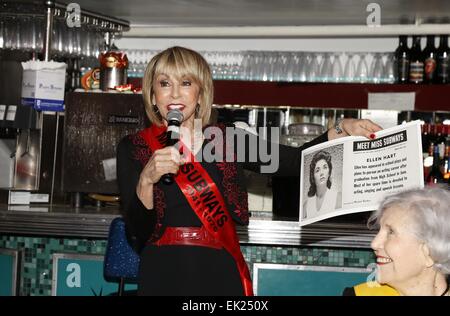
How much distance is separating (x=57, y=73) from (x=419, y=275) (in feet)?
10.4

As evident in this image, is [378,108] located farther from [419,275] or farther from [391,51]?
[419,275]

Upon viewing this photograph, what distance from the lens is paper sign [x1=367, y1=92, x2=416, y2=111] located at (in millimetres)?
5648

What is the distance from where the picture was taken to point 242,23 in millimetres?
6324

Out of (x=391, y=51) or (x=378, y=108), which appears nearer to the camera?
(x=378, y=108)

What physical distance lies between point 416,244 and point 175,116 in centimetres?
85

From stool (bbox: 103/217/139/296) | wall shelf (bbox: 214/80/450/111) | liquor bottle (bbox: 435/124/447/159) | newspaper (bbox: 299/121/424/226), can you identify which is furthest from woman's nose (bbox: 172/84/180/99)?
wall shelf (bbox: 214/80/450/111)

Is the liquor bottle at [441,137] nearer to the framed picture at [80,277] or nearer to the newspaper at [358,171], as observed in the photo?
the framed picture at [80,277]

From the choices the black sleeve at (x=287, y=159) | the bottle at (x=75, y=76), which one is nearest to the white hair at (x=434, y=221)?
the black sleeve at (x=287, y=159)

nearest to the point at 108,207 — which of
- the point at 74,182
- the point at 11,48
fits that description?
the point at 74,182

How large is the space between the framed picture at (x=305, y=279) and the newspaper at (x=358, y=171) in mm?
1317

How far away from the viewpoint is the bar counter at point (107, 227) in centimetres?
408

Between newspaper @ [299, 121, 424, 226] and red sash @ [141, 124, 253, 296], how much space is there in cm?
26

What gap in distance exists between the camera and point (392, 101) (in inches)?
223

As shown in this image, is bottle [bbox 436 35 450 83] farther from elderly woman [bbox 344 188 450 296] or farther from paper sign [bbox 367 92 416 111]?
elderly woman [bbox 344 188 450 296]
